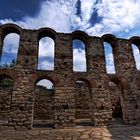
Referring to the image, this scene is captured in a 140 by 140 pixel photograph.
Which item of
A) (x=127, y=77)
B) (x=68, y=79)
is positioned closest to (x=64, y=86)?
(x=68, y=79)

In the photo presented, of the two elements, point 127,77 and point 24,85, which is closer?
point 24,85

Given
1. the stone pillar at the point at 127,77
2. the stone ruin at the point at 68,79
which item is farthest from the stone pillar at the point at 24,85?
the stone pillar at the point at 127,77

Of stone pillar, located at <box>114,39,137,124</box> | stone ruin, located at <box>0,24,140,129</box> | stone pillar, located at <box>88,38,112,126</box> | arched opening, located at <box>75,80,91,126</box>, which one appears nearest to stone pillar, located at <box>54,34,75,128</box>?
stone ruin, located at <box>0,24,140,129</box>

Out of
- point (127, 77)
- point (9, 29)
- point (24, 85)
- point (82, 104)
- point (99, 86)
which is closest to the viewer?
point (24, 85)

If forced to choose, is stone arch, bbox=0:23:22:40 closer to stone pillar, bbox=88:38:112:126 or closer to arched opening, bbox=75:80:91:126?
stone pillar, bbox=88:38:112:126

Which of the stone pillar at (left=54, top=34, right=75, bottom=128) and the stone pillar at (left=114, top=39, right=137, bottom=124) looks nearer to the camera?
the stone pillar at (left=54, top=34, right=75, bottom=128)

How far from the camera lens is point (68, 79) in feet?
36.6

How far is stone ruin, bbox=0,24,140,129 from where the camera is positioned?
33.3 feet

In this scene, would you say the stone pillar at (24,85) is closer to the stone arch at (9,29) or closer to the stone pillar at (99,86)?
the stone arch at (9,29)

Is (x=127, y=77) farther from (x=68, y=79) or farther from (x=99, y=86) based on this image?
(x=68, y=79)

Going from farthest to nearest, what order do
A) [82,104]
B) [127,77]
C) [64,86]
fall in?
[82,104] → [127,77] → [64,86]

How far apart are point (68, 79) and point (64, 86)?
564mm

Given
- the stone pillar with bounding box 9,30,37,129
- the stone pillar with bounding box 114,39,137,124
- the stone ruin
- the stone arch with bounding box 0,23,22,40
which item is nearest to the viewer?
the stone pillar with bounding box 9,30,37,129

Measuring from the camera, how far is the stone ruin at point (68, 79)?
10.2 metres
